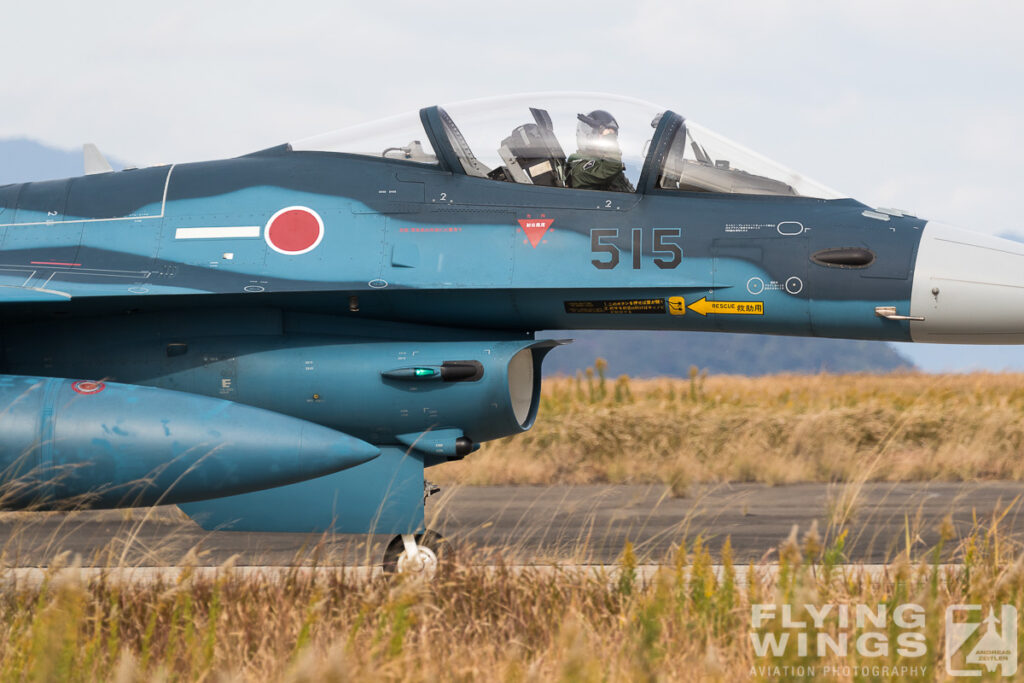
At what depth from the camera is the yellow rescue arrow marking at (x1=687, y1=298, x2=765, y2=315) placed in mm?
6121

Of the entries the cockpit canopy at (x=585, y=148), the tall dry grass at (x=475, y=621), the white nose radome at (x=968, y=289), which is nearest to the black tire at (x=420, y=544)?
the tall dry grass at (x=475, y=621)

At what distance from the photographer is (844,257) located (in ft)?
19.6

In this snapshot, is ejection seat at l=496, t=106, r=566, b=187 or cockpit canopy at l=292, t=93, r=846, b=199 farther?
ejection seat at l=496, t=106, r=566, b=187

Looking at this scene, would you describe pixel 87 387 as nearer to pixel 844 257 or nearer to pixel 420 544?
pixel 420 544

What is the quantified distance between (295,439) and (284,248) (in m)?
1.19

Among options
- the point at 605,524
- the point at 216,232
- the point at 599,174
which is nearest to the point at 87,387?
the point at 216,232

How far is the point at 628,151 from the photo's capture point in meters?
6.55

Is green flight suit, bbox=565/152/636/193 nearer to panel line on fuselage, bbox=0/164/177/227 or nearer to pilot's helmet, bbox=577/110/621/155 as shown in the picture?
pilot's helmet, bbox=577/110/621/155

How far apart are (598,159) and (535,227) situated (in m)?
0.59

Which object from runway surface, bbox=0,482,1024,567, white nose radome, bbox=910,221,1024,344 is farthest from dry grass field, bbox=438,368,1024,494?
white nose radome, bbox=910,221,1024,344

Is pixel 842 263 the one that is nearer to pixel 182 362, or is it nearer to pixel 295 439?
pixel 295 439

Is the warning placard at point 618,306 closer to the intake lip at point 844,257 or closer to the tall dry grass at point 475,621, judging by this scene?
the intake lip at point 844,257

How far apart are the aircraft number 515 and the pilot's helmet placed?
0.57 metres

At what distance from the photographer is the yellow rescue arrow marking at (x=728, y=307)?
6121 mm
